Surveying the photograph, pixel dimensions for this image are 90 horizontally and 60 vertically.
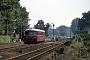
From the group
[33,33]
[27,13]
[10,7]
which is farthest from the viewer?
[27,13]

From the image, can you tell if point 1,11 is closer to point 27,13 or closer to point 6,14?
point 6,14

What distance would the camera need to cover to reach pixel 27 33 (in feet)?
150

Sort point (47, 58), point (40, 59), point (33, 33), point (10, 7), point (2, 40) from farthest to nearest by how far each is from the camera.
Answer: point (10, 7) < point (2, 40) < point (33, 33) < point (47, 58) < point (40, 59)

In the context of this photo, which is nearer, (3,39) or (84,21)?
(3,39)

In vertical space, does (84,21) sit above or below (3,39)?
above

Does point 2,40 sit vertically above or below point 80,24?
below

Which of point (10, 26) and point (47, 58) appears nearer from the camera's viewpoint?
point (47, 58)

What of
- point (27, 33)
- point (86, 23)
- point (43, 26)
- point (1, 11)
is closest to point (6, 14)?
point (1, 11)

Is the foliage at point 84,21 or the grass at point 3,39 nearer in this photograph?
the grass at point 3,39

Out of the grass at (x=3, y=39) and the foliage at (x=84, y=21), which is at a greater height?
the foliage at (x=84, y=21)

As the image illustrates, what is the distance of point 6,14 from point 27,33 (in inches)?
1060

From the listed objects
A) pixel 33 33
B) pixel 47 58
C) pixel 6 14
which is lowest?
pixel 47 58

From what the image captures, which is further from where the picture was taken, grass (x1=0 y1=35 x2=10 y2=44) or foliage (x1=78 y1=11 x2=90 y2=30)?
foliage (x1=78 y1=11 x2=90 y2=30)

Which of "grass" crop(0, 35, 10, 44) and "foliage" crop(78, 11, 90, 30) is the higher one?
"foliage" crop(78, 11, 90, 30)
